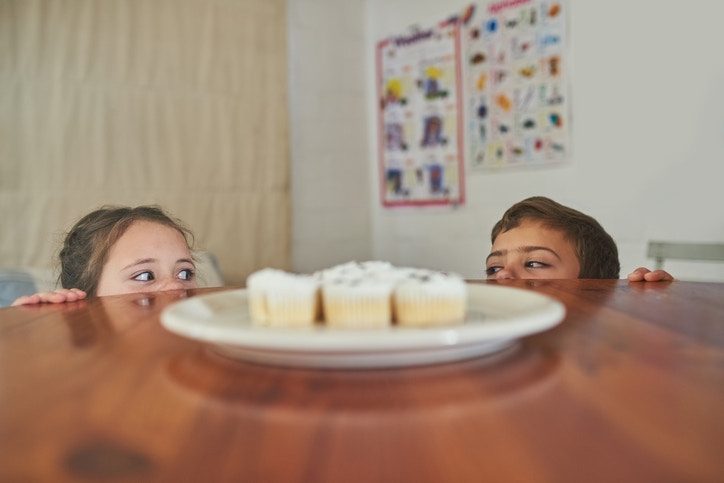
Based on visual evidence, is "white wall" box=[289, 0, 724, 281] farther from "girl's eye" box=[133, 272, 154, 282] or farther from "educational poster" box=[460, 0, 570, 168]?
"girl's eye" box=[133, 272, 154, 282]

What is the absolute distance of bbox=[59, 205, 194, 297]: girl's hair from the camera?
4.50 feet

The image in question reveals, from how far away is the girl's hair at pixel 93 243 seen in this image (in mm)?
1370

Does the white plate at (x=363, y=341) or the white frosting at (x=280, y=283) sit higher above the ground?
the white frosting at (x=280, y=283)

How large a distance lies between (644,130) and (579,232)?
0.86m

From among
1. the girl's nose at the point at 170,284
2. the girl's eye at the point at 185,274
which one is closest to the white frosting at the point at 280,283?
the girl's nose at the point at 170,284

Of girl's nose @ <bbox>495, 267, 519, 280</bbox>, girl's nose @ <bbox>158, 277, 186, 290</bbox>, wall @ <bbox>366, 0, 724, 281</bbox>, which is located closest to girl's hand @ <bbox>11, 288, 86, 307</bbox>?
girl's nose @ <bbox>158, 277, 186, 290</bbox>

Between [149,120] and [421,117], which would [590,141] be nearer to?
[421,117]

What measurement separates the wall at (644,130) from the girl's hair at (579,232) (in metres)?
0.66

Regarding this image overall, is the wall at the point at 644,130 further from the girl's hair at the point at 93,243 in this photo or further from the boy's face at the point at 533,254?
the girl's hair at the point at 93,243

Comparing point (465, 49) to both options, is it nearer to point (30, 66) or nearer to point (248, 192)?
point (248, 192)

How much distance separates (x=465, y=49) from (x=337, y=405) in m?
2.47

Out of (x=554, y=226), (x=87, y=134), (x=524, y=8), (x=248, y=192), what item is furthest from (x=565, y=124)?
(x=87, y=134)

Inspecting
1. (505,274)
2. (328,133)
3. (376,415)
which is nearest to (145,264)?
(505,274)

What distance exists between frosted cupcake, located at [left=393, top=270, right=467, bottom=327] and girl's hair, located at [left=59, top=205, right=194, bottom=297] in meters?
1.02
